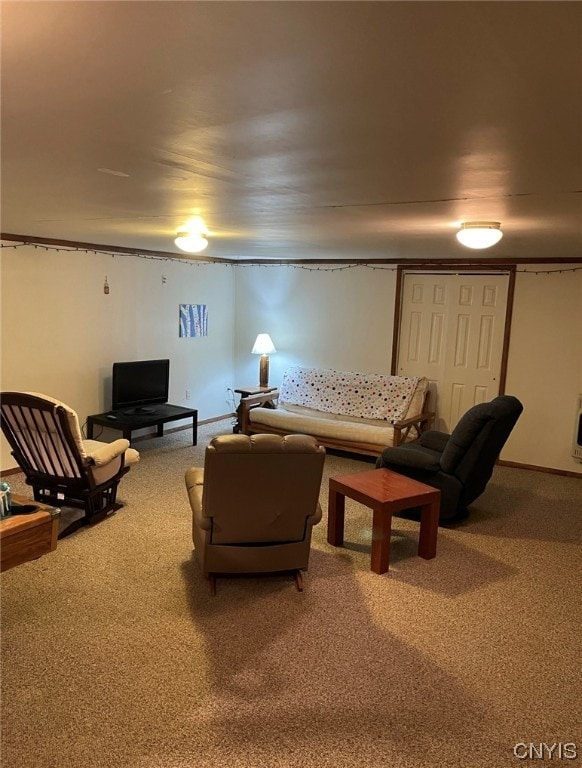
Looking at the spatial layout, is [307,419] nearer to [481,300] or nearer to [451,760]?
[481,300]

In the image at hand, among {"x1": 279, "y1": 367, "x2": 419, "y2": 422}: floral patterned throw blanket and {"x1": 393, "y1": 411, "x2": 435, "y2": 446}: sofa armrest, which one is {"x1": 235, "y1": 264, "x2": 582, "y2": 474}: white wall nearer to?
{"x1": 279, "y1": 367, "x2": 419, "y2": 422}: floral patterned throw blanket

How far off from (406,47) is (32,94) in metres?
0.91

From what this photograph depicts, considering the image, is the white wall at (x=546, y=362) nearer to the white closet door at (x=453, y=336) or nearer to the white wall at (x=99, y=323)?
the white closet door at (x=453, y=336)

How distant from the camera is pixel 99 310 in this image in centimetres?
581

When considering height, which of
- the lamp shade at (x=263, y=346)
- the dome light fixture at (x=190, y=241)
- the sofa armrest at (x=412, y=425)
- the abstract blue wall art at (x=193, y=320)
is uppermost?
the dome light fixture at (x=190, y=241)

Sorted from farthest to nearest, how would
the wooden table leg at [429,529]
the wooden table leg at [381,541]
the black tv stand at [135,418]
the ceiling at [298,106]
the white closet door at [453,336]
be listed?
1. the white closet door at [453,336]
2. the black tv stand at [135,418]
3. the wooden table leg at [429,529]
4. the wooden table leg at [381,541]
5. the ceiling at [298,106]

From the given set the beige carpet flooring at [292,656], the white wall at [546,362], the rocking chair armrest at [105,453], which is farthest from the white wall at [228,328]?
the beige carpet flooring at [292,656]

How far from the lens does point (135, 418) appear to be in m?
5.71

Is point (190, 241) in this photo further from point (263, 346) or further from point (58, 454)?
point (263, 346)

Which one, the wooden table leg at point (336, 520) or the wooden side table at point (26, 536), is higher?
the wooden side table at point (26, 536)

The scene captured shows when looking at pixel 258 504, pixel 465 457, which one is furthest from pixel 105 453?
pixel 465 457

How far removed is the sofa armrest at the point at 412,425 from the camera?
5688 millimetres

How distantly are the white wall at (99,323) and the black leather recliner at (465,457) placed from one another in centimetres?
332

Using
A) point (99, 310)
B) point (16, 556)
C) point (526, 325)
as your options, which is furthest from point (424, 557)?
point (99, 310)
